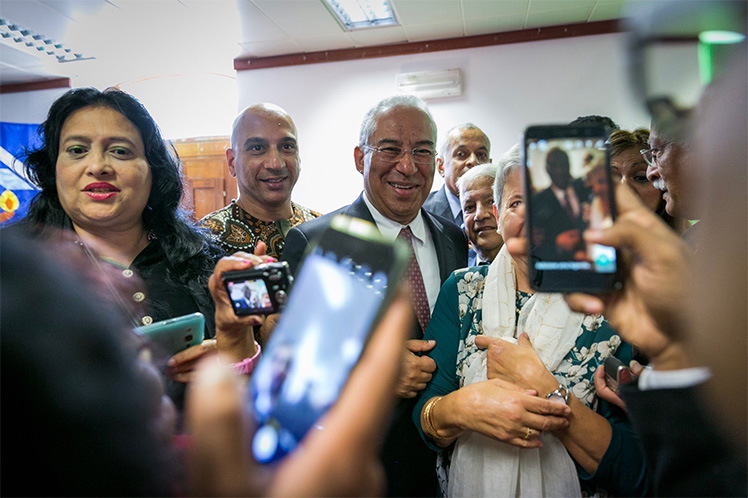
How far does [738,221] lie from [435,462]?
118 cm

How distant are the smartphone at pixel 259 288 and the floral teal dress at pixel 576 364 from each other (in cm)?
63

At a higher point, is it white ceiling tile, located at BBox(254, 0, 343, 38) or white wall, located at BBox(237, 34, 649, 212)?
white ceiling tile, located at BBox(254, 0, 343, 38)

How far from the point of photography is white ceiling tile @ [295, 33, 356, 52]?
4.27 metres

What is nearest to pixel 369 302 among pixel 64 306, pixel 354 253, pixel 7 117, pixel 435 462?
pixel 354 253

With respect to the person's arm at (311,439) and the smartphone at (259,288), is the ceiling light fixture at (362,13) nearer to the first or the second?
the smartphone at (259,288)

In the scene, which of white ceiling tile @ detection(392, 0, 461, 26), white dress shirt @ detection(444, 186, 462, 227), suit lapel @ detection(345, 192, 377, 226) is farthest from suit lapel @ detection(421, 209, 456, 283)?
white ceiling tile @ detection(392, 0, 461, 26)

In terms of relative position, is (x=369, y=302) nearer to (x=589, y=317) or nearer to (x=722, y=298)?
(x=722, y=298)

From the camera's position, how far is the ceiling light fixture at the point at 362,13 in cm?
367

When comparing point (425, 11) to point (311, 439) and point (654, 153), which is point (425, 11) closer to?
point (654, 153)

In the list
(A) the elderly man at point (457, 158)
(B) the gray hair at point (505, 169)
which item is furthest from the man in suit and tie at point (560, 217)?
(A) the elderly man at point (457, 158)

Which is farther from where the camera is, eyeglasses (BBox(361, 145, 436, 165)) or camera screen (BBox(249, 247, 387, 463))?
eyeglasses (BBox(361, 145, 436, 165))

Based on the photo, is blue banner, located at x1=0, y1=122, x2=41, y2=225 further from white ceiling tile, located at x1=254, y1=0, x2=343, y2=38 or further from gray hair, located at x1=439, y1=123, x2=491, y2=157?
gray hair, located at x1=439, y1=123, x2=491, y2=157

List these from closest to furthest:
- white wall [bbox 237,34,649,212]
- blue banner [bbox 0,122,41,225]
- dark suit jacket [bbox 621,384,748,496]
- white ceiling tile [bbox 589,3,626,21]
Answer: dark suit jacket [bbox 621,384,748,496]
white ceiling tile [bbox 589,3,626,21]
white wall [bbox 237,34,649,212]
blue banner [bbox 0,122,41,225]

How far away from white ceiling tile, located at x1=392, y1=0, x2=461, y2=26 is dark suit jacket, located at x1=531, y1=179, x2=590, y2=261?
3533 mm
